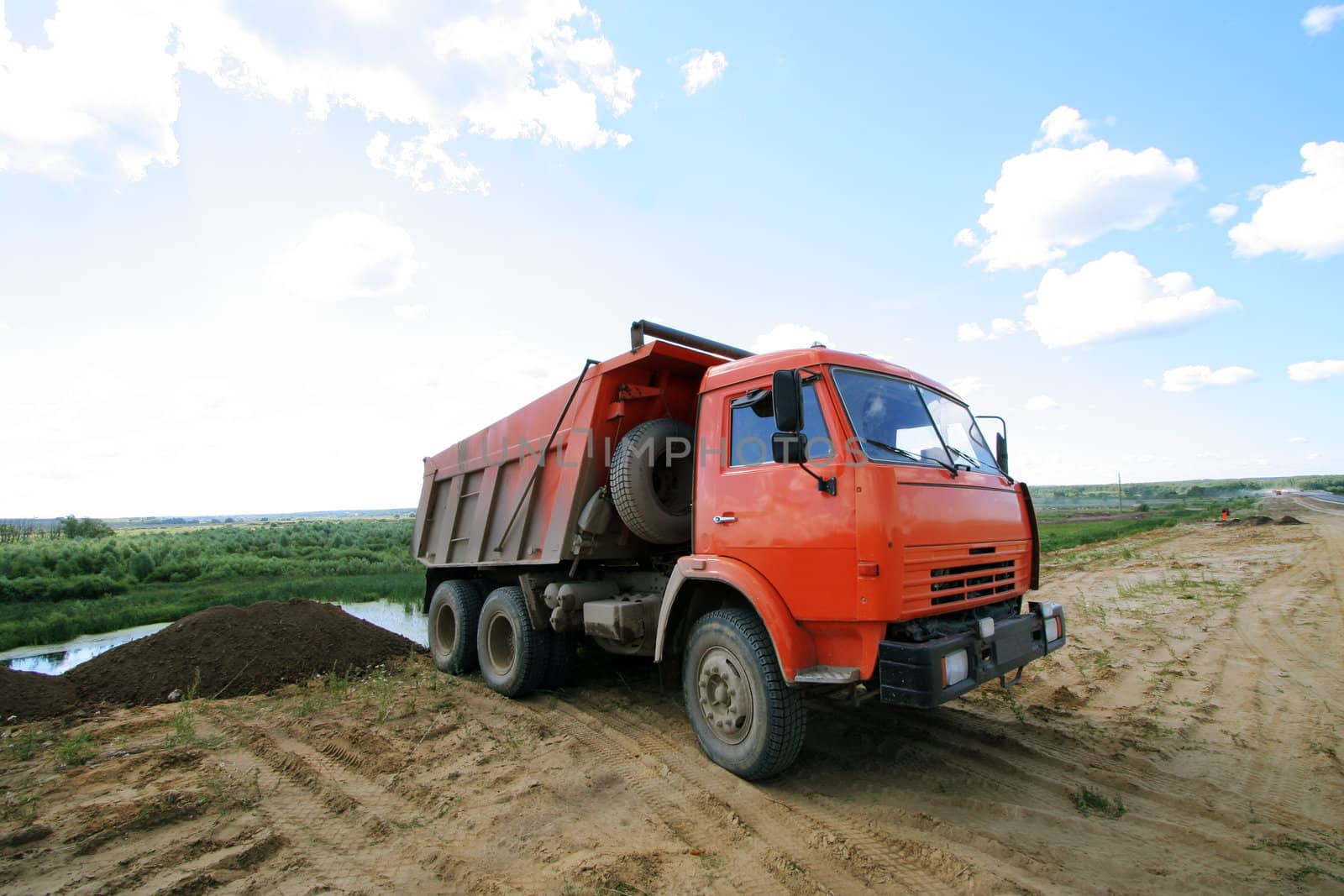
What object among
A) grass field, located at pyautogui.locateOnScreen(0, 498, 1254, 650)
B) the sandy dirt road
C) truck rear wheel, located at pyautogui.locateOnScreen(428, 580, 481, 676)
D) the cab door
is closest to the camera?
the sandy dirt road

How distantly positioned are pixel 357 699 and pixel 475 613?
1411 millimetres

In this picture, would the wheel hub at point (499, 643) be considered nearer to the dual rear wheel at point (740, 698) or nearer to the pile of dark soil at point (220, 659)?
the pile of dark soil at point (220, 659)

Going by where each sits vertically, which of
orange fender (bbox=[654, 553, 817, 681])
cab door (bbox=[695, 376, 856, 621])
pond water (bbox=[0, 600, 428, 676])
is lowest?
pond water (bbox=[0, 600, 428, 676])

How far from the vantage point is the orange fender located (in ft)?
12.1

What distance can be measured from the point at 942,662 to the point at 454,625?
5706 mm

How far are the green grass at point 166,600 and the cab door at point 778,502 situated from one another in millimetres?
11613

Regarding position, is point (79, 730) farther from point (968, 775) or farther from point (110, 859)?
point (968, 775)

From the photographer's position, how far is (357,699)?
6.27 meters

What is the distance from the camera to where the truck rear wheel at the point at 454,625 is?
7.12 metres

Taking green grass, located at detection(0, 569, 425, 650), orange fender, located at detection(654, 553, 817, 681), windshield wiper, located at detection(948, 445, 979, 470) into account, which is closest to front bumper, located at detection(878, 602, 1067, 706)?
orange fender, located at detection(654, 553, 817, 681)

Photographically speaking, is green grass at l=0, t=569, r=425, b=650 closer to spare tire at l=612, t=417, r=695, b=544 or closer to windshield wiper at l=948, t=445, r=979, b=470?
spare tire at l=612, t=417, r=695, b=544

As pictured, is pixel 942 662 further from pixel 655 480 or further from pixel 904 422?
pixel 655 480

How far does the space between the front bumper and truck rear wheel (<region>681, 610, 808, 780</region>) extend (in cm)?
66

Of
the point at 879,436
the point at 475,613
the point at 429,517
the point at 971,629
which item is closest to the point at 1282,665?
the point at 971,629
